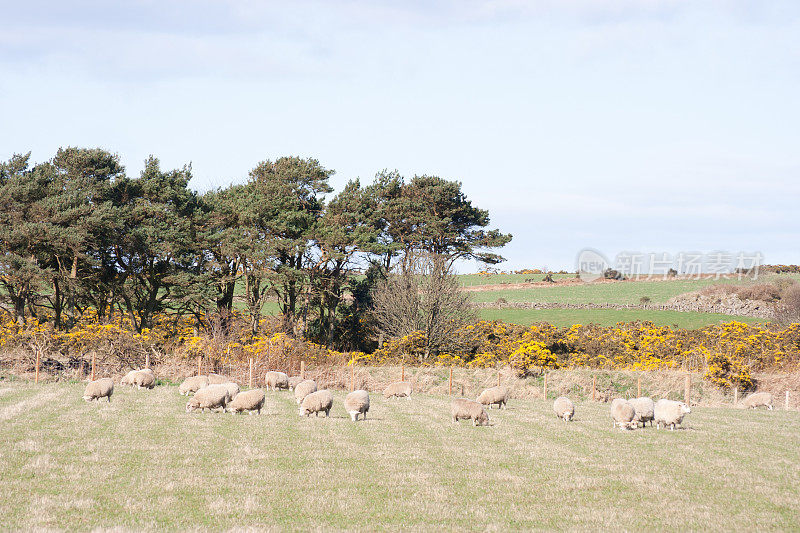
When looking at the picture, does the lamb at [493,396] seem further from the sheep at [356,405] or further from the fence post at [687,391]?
the fence post at [687,391]

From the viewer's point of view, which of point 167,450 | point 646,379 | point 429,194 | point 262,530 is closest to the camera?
point 262,530

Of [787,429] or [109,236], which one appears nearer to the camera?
[787,429]

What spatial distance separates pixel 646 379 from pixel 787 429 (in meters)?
14.9

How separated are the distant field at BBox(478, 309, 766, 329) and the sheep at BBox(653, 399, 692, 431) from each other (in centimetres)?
4248

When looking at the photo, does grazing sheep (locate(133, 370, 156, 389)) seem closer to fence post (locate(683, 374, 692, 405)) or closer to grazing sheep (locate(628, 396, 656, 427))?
grazing sheep (locate(628, 396, 656, 427))

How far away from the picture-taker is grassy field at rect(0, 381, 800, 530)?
11.0 meters

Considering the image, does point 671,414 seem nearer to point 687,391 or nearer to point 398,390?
point 398,390

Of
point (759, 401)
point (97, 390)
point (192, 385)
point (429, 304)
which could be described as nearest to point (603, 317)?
point (429, 304)

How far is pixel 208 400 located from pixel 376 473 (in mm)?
10178

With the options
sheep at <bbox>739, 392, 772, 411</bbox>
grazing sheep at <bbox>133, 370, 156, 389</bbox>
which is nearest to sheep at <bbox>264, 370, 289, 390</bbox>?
grazing sheep at <bbox>133, 370, 156, 389</bbox>

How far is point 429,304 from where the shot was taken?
163ft

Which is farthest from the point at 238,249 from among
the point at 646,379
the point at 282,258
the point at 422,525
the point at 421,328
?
the point at 422,525

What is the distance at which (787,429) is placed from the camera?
77.0 ft

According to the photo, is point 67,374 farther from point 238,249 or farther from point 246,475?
point 246,475
